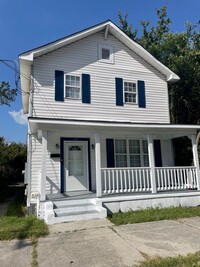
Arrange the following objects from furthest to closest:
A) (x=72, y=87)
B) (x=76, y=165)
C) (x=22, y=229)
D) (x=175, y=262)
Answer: (x=72, y=87) < (x=76, y=165) < (x=22, y=229) < (x=175, y=262)

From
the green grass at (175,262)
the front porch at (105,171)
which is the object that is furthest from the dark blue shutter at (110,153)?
the green grass at (175,262)

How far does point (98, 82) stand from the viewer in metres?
11.1

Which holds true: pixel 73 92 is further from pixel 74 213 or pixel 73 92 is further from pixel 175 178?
pixel 175 178

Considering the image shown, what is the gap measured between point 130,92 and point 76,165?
4552 millimetres

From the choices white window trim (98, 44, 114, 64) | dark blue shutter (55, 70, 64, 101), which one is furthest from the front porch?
white window trim (98, 44, 114, 64)

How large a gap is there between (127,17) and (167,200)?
1871cm

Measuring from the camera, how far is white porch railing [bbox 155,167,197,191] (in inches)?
372

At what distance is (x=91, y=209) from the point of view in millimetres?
7758

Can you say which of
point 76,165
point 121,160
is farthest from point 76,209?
point 121,160

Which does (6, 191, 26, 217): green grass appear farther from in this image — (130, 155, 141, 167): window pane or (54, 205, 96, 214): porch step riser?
(130, 155, 141, 167): window pane

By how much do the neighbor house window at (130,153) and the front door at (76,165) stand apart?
1577mm

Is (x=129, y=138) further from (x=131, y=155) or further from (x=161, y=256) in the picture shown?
(x=161, y=256)

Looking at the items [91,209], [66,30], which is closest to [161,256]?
[91,209]

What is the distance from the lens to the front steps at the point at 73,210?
6.95 m
